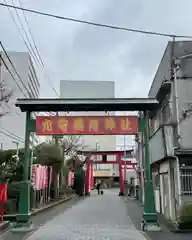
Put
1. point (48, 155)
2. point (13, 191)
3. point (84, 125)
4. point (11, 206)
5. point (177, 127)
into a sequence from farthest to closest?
point (48, 155)
point (13, 191)
point (11, 206)
point (177, 127)
point (84, 125)

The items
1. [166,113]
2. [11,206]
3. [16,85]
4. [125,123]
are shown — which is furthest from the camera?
[16,85]

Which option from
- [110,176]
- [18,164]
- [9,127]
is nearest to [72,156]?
[9,127]

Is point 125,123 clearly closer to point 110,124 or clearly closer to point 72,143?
point 110,124

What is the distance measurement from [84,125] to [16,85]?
11095 mm

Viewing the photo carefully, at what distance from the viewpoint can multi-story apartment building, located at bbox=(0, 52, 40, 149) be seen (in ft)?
63.7

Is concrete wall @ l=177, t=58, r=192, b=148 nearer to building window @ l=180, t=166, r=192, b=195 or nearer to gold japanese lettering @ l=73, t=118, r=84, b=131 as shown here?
building window @ l=180, t=166, r=192, b=195

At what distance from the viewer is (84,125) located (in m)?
12.8

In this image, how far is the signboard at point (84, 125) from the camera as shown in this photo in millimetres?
12812

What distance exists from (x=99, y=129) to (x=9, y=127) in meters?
36.7

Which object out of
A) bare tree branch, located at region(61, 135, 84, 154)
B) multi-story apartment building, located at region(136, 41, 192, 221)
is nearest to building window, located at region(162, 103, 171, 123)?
multi-story apartment building, located at region(136, 41, 192, 221)

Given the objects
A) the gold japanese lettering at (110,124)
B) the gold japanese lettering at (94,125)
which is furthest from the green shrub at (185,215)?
the gold japanese lettering at (94,125)

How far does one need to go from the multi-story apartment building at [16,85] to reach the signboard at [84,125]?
2.67m

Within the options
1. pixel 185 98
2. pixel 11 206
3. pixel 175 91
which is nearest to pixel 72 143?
pixel 11 206

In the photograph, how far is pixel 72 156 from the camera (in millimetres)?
44375
